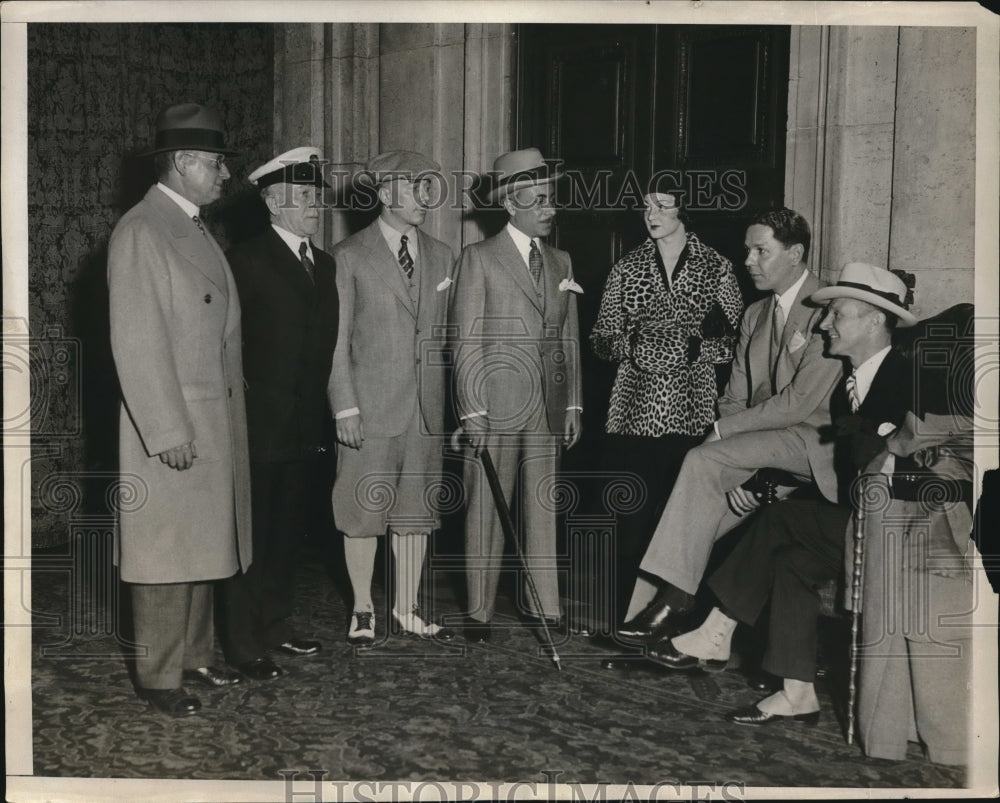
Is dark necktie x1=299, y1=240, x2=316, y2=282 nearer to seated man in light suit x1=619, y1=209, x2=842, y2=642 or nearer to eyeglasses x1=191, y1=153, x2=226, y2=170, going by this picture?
eyeglasses x1=191, y1=153, x2=226, y2=170

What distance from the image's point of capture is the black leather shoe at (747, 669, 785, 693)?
4.43 metres

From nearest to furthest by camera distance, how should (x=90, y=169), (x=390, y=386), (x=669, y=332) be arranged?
(x=669, y=332)
(x=390, y=386)
(x=90, y=169)

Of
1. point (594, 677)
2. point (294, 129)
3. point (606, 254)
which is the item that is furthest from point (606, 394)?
point (294, 129)

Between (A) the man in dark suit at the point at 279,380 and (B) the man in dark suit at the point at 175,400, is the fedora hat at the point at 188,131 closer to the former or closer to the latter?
(B) the man in dark suit at the point at 175,400

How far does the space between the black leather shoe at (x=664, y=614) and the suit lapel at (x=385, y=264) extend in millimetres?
1668

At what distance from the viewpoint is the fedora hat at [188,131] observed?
431cm

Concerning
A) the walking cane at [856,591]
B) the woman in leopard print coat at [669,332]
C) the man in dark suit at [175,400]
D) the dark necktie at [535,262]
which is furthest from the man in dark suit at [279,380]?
the walking cane at [856,591]

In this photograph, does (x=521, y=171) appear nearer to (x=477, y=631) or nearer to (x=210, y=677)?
(x=477, y=631)

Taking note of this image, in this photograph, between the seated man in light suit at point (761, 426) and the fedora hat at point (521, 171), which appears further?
the fedora hat at point (521, 171)

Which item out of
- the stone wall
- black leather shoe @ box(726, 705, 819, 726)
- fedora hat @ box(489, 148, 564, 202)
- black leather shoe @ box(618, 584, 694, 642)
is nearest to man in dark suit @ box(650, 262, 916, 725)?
black leather shoe @ box(726, 705, 819, 726)

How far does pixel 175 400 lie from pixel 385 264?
1.19 meters

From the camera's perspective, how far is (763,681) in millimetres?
4500

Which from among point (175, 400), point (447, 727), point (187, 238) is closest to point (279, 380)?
point (175, 400)

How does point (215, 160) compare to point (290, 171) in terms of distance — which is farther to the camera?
point (290, 171)
